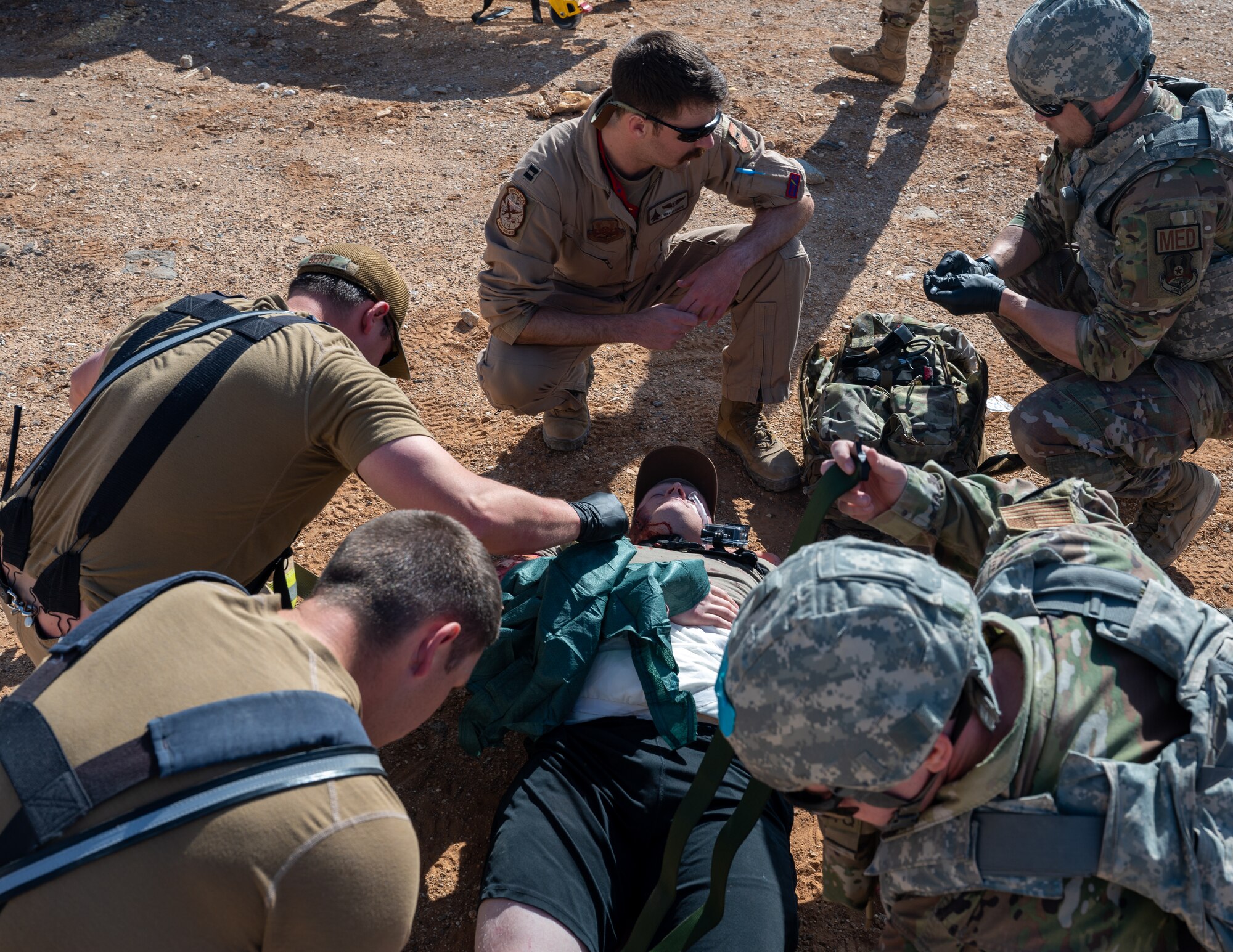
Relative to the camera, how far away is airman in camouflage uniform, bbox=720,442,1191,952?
1661 millimetres

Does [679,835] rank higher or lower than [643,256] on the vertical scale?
lower

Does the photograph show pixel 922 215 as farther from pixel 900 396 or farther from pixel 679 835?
pixel 679 835

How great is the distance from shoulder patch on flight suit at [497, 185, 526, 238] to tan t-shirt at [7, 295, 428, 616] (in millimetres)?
1544

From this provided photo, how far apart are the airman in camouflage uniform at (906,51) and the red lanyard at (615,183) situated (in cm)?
→ 376

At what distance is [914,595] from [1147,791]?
1.86ft

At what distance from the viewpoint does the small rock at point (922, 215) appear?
595 centimetres

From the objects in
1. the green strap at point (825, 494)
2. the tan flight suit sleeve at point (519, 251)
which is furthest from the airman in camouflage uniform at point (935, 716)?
the tan flight suit sleeve at point (519, 251)

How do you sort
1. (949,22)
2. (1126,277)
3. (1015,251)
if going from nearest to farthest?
1. (1126,277)
2. (1015,251)
3. (949,22)

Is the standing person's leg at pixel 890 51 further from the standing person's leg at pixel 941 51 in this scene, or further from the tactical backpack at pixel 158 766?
the tactical backpack at pixel 158 766

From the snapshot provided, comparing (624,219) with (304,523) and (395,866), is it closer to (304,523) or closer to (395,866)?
(304,523)

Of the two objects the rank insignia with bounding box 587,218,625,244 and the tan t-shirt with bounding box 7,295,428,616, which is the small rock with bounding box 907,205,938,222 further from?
the tan t-shirt with bounding box 7,295,428,616

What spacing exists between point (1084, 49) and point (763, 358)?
1661 mm

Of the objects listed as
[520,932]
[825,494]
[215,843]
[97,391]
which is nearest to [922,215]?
[825,494]

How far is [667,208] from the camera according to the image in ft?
13.8
